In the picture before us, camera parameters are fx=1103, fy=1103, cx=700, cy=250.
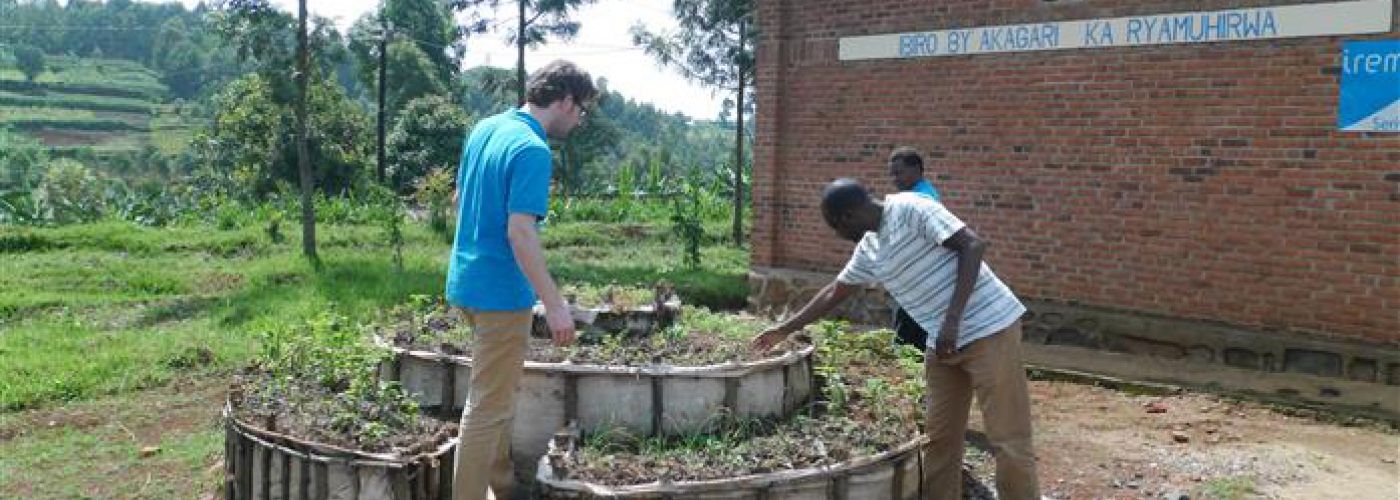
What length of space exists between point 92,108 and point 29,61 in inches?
288

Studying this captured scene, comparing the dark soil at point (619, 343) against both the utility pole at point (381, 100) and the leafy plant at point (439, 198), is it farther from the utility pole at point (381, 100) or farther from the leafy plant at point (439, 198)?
the utility pole at point (381, 100)

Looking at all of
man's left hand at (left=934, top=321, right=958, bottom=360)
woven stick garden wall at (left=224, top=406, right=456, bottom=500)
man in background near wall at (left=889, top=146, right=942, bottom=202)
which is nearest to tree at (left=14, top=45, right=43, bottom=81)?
woven stick garden wall at (left=224, top=406, right=456, bottom=500)

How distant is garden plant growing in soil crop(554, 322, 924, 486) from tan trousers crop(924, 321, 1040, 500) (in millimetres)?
466

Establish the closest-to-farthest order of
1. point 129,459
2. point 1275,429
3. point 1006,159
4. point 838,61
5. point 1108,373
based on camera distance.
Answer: point 129,459 < point 1275,429 < point 1108,373 < point 1006,159 < point 838,61

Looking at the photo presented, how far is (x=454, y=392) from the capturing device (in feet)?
19.2

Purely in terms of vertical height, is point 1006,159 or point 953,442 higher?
point 1006,159

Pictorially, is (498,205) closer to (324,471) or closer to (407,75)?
(324,471)

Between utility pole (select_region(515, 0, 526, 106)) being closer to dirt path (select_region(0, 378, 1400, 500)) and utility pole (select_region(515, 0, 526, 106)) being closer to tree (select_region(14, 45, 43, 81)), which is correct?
dirt path (select_region(0, 378, 1400, 500))

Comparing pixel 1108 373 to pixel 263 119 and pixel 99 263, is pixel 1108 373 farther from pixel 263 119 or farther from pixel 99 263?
pixel 263 119

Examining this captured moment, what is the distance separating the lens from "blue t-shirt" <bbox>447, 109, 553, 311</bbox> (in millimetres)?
3998

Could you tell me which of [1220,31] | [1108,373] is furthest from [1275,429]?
[1220,31]

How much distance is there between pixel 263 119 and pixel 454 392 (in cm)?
2238

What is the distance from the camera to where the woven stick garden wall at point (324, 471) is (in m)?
4.67

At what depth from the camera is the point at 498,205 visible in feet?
13.5
